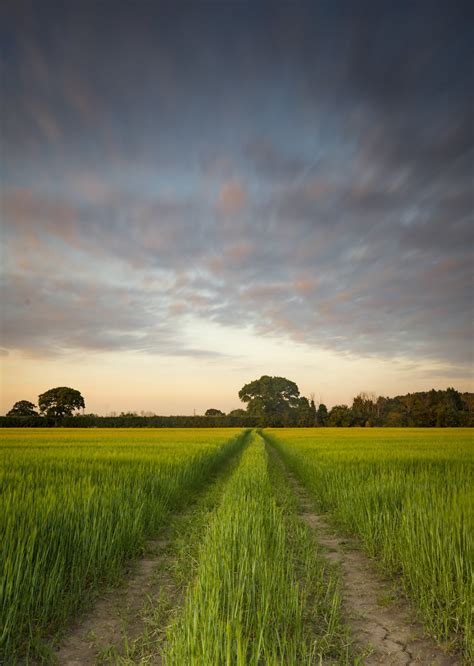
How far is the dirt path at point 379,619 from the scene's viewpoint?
2994 mm

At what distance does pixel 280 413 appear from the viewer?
341ft

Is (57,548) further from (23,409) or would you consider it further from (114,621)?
(23,409)

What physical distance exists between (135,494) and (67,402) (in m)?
101

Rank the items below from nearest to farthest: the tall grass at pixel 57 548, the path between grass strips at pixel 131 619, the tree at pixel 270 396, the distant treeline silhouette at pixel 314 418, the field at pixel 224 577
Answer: the field at pixel 224 577
the path between grass strips at pixel 131 619
the tall grass at pixel 57 548
the distant treeline silhouette at pixel 314 418
the tree at pixel 270 396

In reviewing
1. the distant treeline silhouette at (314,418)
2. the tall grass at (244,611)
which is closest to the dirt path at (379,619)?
the tall grass at (244,611)

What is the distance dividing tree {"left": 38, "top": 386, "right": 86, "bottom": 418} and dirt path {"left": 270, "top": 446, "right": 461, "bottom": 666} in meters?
102

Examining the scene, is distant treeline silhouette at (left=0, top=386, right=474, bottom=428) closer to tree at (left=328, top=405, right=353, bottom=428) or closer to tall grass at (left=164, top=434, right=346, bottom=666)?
tree at (left=328, top=405, right=353, bottom=428)

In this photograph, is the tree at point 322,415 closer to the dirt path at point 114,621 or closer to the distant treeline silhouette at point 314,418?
the distant treeline silhouette at point 314,418

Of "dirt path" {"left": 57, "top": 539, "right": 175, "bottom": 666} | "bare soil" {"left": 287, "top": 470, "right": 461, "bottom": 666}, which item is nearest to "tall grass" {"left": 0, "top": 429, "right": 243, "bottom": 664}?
"dirt path" {"left": 57, "top": 539, "right": 175, "bottom": 666}

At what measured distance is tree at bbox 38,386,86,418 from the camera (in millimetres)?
97125

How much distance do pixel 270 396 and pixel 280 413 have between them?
27.9 feet

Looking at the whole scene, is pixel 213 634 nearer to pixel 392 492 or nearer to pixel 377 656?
pixel 377 656

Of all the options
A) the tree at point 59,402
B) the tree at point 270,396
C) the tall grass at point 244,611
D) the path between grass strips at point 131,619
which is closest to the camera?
the tall grass at point 244,611

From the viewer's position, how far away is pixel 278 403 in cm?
11144
